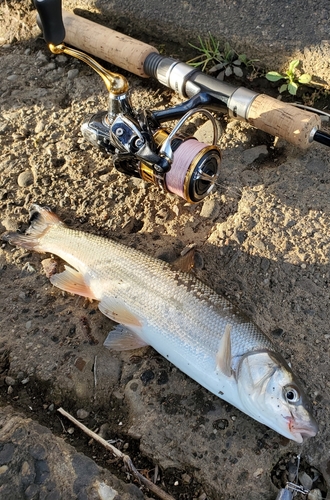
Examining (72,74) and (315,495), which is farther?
(72,74)

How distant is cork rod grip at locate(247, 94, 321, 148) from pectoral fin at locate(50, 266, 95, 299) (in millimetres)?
1734

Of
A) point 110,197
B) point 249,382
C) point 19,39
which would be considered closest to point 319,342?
point 249,382

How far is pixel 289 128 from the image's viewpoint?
139 inches

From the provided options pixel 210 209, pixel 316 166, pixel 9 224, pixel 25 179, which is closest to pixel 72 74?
pixel 25 179

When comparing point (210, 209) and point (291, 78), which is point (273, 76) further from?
point (210, 209)

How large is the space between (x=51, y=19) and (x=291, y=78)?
1.99 metres

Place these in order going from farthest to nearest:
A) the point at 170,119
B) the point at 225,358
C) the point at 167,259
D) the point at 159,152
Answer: the point at 167,259 → the point at 170,119 → the point at 159,152 → the point at 225,358

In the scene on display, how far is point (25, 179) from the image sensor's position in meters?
4.00

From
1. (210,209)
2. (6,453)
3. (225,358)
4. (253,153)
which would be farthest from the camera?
(253,153)

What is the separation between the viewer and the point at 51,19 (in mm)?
3328

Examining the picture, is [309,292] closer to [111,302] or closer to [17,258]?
[111,302]

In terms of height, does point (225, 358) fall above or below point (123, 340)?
above

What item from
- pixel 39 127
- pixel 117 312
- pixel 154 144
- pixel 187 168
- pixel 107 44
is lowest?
pixel 117 312

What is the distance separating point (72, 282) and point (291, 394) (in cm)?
160
